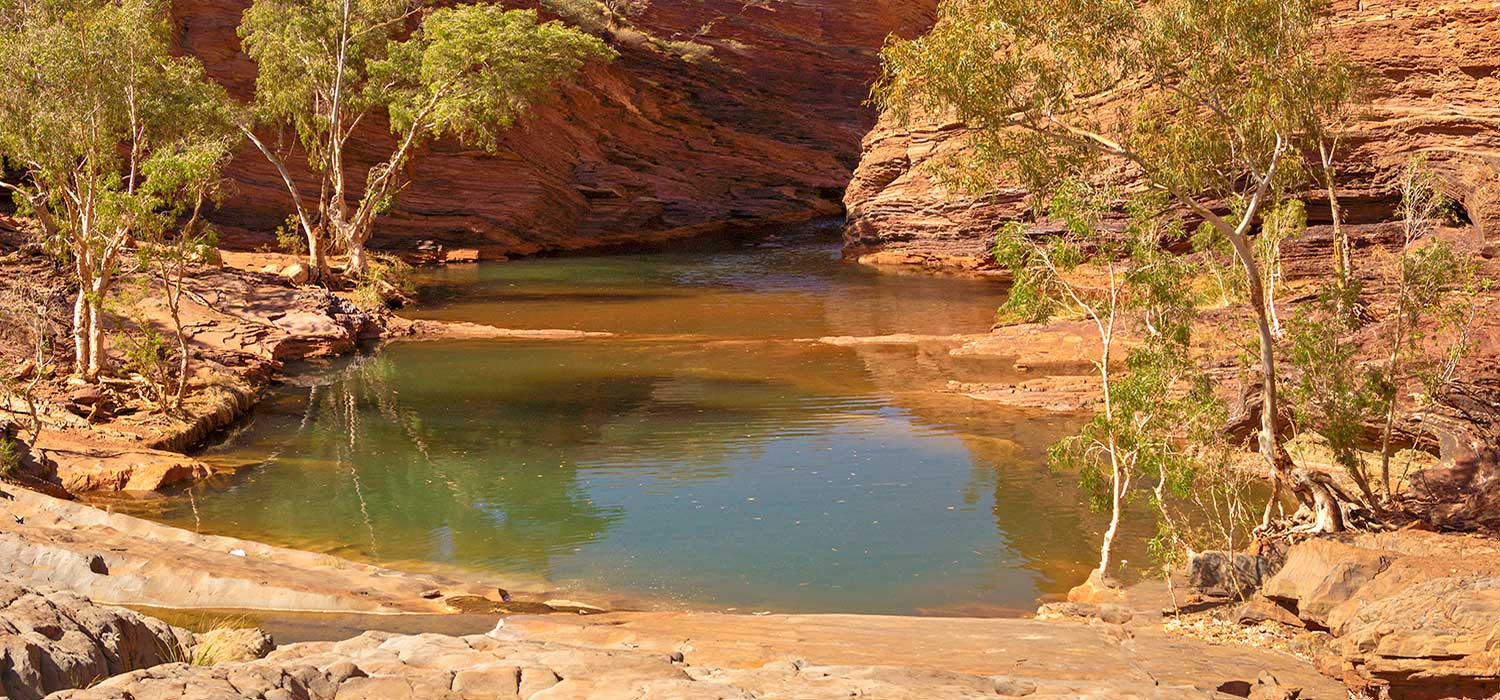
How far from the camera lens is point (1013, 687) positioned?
7.80 meters

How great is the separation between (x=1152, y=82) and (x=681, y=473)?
8.08 metres

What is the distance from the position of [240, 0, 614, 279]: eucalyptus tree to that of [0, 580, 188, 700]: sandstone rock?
88.2 feet

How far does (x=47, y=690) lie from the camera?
634 centimetres

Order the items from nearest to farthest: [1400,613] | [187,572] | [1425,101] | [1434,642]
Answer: [1434,642] < [1400,613] < [187,572] < [1425,101]

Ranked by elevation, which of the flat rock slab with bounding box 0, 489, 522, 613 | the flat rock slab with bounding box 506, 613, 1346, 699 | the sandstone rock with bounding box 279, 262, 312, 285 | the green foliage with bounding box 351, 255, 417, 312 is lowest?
the green foliage with bounding box 351, 255, 417, 312

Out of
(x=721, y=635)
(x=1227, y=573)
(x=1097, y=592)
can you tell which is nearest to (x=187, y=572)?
(x=721, y=635)

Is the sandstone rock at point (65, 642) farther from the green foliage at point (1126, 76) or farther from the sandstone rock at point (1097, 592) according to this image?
the green foliage at point (1126, 76)

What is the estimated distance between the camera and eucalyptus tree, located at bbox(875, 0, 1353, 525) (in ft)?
36.2

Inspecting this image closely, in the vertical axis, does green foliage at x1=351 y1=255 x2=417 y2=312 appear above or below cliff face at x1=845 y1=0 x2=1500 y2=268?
below

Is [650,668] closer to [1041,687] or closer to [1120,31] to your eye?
[1041,687]

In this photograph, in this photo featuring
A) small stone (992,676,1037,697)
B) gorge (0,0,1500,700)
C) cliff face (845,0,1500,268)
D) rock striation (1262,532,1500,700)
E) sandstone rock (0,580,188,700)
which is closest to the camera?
sandstone rock (0,580,188,700)

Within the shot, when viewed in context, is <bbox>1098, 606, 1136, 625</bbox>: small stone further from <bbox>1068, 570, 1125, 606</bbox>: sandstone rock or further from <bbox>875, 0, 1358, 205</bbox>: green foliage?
<bbox>875, 0, 1358, 205</bbox>: green foliage

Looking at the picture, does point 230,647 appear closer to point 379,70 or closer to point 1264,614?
point 1264,614

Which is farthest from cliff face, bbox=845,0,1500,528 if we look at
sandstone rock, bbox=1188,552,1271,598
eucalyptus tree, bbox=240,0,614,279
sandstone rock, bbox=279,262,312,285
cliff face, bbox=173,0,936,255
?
cliff face, bbox=173,0,936,255
